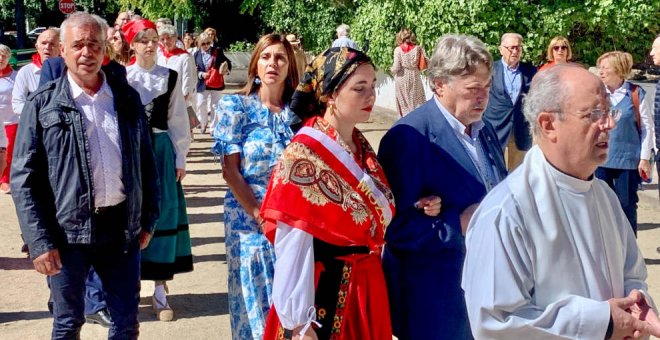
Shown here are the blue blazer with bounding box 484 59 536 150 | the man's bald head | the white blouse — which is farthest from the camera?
the blue blazer with bounding box 484 59 536 150

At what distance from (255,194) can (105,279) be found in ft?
2.71

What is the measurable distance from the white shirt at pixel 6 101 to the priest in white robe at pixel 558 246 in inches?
294

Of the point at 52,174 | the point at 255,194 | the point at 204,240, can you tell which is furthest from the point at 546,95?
the point at 204,240

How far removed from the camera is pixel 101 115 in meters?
4.51

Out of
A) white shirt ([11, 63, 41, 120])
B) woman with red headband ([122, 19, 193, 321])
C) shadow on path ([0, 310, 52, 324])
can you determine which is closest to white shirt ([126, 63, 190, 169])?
woman with red headband ([122, 19, 193, 321])

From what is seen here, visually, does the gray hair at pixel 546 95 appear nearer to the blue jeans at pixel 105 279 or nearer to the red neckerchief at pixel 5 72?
the blue jeans at pixel 105 279

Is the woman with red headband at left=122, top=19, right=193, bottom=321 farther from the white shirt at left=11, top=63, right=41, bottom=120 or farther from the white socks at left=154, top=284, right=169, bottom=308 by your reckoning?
the white shirt at left=11, top=63, right=41, bottom=120

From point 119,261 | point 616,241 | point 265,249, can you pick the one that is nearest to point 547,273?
point 616,241

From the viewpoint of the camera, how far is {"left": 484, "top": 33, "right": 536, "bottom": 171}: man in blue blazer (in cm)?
952

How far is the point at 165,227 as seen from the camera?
6.58 m

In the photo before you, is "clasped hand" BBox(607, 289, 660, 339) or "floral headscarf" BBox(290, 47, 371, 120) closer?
"clasped hand" BBox(607, 289, 660, 339)

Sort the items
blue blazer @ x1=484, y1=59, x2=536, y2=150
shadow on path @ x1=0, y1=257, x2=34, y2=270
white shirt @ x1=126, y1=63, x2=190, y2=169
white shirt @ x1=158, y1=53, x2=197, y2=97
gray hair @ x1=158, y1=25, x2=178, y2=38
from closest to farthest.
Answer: white shirt @ x1=126, y1=63, x2=190, y2=169 → shadow on path @ x1=0, y1=257, x2=34, y2=270 → blue blazer @ x1=484, y1=59, x2=536, y2=150 → gray hair @ x1=158, y1=25, x2=178, y2=38 → white shirt @ x1=158, y1=53, x2=197, y2=97

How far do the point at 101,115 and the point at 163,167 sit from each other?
2043mm

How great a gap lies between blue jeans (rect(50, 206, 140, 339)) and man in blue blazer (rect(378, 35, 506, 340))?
134 cm
